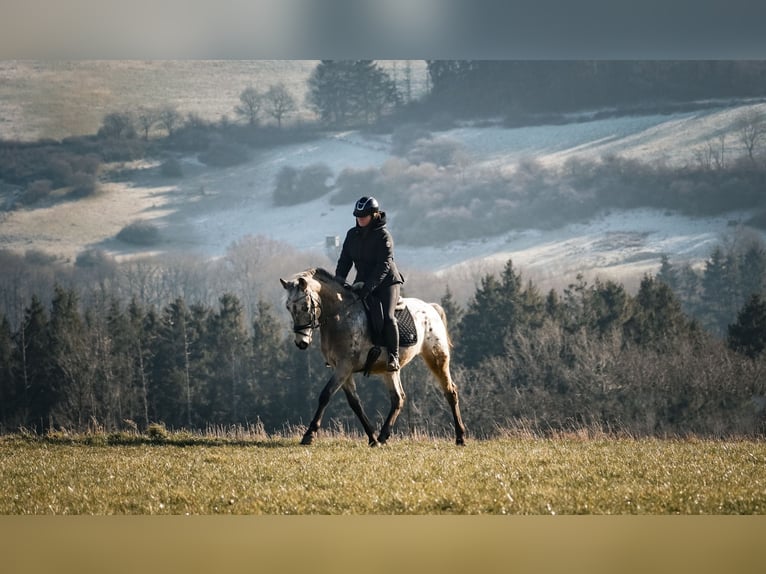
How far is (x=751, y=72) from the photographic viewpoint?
117 meters

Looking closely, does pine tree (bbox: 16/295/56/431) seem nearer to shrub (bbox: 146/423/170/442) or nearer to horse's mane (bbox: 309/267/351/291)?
shrub (bbox: 146/423/170/442)

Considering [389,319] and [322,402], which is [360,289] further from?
[322,402]

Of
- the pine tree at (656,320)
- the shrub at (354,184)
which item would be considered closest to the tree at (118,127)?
the shrub at (354,184)

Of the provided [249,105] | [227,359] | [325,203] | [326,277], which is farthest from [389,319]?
[249,105]

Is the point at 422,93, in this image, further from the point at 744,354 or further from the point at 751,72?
the point at 744,354

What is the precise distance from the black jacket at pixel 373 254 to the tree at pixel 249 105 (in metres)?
109

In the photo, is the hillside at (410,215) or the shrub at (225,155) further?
the shrub at (225,155)

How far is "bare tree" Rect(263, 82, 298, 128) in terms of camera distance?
126 m

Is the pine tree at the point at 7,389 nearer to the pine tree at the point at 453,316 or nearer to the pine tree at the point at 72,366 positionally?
the pine tree at the point at 72,366

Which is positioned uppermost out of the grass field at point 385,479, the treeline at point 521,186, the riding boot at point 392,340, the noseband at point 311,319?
the treeline at point 521,186

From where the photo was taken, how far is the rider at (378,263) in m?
16.6

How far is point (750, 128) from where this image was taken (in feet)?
369
